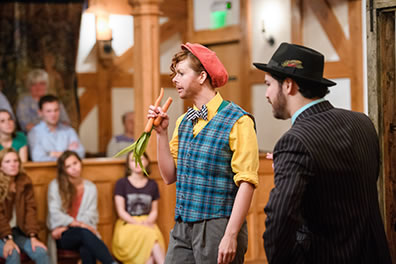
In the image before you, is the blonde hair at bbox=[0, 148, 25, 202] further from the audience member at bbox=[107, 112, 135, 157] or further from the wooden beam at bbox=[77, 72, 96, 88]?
the wooden beam at bbox=[77, 72, 96, 88]

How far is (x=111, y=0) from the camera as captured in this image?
712 centimetres

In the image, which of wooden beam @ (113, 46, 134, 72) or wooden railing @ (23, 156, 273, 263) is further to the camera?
wooden beam @ (113, 46, 134, 72)

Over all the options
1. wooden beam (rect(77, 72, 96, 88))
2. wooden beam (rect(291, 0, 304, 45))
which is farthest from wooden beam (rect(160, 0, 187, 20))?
wooden beam (rect(291, 0, 304, 45))

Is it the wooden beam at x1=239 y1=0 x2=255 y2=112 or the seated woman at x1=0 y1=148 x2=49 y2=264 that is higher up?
the wooden beam at x1=239 y1=0 x2=255 y2=112

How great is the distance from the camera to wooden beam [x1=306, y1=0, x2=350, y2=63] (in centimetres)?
555

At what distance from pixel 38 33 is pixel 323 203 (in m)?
4.96

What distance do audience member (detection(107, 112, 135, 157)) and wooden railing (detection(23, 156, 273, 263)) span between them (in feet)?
3.99

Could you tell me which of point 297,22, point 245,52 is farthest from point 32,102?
point 297,22

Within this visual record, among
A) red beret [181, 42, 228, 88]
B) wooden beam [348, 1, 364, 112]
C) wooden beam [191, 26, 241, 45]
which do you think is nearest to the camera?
red beret [181, 42, 228, 88]

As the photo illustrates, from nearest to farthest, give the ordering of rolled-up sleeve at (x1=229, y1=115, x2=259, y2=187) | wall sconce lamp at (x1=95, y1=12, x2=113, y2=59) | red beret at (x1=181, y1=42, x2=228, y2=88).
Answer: rolled-up sleeve at (x1=229, y1=115, x2=259, y2=187)
red beret at (x1=181, y1=42, x2=228, y2=88)
wall sconce lamp at (x1=95, y1=12, x2=113, y2=59)

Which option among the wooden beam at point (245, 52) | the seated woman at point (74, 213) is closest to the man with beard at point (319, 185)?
the seated woman at point (74, 213)

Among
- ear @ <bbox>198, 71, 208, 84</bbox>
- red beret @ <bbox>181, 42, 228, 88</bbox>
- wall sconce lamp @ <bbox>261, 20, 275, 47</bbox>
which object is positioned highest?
wall sconce lamp @ <bbox>261, 20, 275, 47</bbox>

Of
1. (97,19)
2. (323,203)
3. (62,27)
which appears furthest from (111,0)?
(323,203)

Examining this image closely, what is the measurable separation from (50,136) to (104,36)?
7.48 ft
